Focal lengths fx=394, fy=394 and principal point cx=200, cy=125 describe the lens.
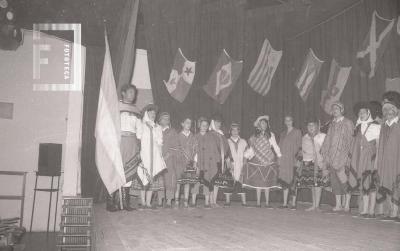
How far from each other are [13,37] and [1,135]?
151 cm

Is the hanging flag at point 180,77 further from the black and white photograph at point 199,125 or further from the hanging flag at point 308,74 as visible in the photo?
the hanging flag at point 308,74

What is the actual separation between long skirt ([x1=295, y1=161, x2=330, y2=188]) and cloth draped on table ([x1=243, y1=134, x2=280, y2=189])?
1.30 ft

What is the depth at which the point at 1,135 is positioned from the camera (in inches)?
215

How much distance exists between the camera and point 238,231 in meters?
3.77

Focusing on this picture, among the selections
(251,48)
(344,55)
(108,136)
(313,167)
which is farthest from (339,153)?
(251,48)

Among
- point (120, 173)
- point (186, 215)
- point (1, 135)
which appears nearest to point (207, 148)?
point (186, 215)

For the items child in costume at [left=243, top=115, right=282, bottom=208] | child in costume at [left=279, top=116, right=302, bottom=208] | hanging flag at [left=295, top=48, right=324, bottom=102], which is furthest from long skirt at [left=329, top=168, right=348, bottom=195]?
Answer: hanging flag at [left=295, top=48, right=324, bottom=102]

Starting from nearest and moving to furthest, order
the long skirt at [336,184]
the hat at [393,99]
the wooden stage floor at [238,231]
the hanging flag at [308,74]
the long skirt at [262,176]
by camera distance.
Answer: the wooden stage floor at [238,231] → the hat at [393,99] → the long skirt at [336,184] → the long skirt at [262,176] → the hanging flag at [308,74]

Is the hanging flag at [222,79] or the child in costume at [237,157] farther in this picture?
the hanging flag at [222,79]

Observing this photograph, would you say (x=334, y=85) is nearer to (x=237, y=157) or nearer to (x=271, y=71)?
(x=271, y=71)

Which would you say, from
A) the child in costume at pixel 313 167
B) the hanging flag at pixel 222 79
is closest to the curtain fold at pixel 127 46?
the child in costume at pixel 313 167

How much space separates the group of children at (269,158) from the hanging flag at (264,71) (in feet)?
6.31

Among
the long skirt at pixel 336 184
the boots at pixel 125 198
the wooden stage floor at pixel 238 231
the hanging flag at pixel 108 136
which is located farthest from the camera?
the long skirt at pixel 336 184

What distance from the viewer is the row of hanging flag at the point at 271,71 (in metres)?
6.65
